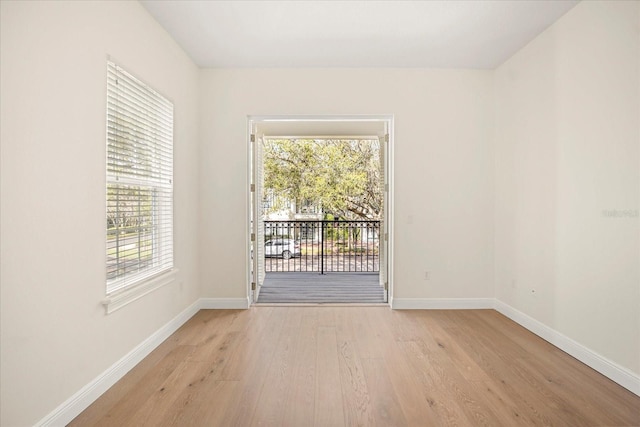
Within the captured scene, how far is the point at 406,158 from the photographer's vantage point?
4059 millimetres

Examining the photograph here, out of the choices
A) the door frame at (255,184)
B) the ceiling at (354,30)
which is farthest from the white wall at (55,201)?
the door frame at (255,184)

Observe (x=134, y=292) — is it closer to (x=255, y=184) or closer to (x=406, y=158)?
(x=255, y=184)

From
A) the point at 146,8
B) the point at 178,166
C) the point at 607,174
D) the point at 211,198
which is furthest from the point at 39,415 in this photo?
the point at 607,174

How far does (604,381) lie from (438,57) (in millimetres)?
3188

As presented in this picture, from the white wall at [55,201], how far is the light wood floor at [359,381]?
39 centimetres

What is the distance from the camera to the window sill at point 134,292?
92.1 inches

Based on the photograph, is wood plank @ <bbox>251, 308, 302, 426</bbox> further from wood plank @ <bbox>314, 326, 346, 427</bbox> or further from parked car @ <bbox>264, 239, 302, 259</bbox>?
parked car @ <bbox>264, 239, 302, 259</bbox>

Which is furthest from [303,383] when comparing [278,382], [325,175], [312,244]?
[325,175]

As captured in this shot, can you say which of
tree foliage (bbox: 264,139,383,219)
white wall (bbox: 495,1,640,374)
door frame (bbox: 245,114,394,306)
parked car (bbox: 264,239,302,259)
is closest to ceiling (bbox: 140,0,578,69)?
white wall (bbox: 495,1,640,374)

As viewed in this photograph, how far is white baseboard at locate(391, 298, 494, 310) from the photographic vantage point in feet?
13.4

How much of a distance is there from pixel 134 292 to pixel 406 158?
3.03 metres

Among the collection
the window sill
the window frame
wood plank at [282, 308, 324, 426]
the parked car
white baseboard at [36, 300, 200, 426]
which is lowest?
wood plank at [282, 308, 324, 426]

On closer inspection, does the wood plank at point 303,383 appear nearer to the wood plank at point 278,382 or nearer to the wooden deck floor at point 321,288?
the wood plank at point 278,382

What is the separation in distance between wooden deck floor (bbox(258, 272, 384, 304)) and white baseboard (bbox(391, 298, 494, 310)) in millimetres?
383
